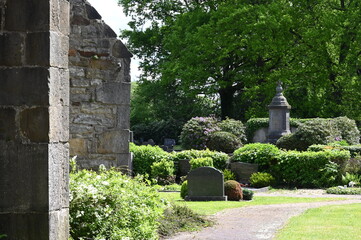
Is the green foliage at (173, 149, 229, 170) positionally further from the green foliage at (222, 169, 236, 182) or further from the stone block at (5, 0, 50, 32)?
the stone block at (5, 0, 50, 32)

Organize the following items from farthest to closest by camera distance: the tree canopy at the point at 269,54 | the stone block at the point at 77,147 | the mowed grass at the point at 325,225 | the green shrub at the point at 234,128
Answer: the tree canopy at the point at 269,54 < the green shrub at the point at 234,128 < the stone block at the point at 77,147 < the mowed grass at the point at 325,225

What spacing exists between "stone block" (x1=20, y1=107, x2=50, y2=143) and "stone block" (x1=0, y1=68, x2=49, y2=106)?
0.28 ft

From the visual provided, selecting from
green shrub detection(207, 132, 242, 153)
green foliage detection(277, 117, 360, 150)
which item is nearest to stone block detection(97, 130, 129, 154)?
green foliage detection(277, 117, 360, 150)

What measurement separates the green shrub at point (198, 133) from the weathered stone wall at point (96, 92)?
18.6m

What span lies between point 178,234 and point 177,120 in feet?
110

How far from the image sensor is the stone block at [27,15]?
7.02 meters

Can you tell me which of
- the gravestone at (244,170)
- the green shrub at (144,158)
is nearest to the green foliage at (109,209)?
the gravestone at (244,170)

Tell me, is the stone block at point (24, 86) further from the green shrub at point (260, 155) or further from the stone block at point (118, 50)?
the green shrub at point (260, 155)

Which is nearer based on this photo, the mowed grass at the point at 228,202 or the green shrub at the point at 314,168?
the mowed grass at the point at 228,202

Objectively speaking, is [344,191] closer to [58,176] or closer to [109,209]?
[109,209]

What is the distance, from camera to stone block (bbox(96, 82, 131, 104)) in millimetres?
11977

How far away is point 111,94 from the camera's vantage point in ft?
39.4

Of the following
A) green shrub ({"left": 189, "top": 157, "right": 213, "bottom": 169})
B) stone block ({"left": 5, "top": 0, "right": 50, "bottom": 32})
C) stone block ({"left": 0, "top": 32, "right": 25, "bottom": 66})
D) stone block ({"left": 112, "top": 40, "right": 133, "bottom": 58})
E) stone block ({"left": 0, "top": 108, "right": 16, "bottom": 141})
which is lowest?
green shrub ({"left": 189, "top": 157, "right": 213, "bottom": 169})

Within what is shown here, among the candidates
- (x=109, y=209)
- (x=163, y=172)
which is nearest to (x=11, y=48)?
(x=109, y=209)
